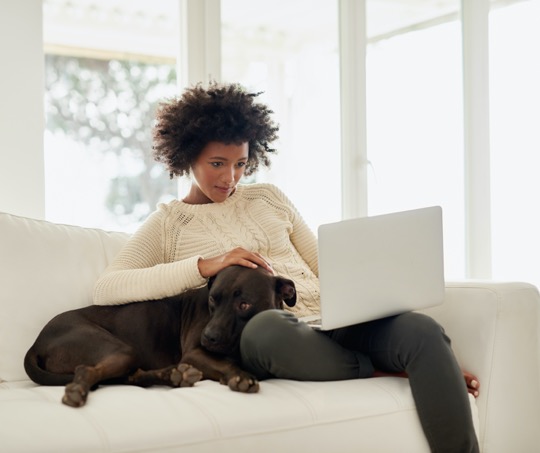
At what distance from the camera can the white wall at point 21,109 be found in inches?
114

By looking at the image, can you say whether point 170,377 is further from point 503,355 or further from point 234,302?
point 503,355

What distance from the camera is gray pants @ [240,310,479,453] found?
1924 millimetres

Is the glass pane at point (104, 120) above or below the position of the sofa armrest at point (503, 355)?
above

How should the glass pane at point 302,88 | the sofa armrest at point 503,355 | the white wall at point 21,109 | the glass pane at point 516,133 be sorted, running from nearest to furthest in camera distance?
the sofa armrest at point 503,355
the white wall at point 21,109
the glass pane at point 302,88
the glass pane at point 516,133

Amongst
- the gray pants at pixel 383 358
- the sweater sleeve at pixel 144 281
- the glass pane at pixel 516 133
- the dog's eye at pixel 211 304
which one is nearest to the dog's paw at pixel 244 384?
the gray pants at pixel 383 358

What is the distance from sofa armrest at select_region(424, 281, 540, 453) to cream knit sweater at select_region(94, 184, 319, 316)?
469 millimetres

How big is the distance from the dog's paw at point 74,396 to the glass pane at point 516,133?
3.31 m

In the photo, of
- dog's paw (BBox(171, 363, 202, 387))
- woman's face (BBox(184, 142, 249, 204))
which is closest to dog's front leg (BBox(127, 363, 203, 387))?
dog's paw (BBox(171, 363, 202, 387))

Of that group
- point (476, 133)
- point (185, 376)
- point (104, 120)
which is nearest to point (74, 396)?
point (185, 376)

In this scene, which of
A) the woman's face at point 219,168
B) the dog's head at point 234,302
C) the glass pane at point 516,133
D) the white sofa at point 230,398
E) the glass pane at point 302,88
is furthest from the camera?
the glass pane at point 516,133

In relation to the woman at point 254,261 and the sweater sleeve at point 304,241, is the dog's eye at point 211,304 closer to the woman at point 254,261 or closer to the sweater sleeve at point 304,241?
the woman at point 254,261

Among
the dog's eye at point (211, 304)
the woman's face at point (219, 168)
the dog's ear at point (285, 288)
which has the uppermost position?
the woman's face at point (219, 168)

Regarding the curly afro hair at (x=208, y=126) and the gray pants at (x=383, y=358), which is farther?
the curly afro hair at (x=208, y=126)

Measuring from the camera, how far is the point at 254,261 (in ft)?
7.36
